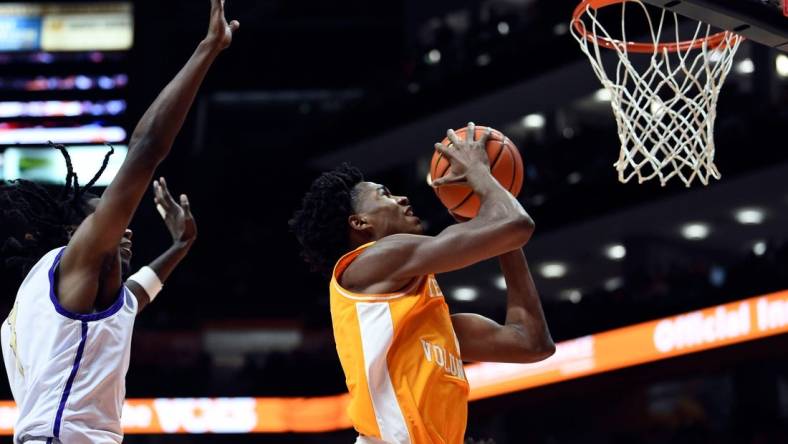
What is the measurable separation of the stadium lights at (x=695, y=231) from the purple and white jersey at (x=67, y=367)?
8.08m

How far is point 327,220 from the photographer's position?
3521 mm

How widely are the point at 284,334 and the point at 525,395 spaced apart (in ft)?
10.7

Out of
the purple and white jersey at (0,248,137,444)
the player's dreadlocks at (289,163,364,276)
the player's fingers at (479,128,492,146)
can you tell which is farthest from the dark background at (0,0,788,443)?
the purple and white jersey at (0,248,137,444)

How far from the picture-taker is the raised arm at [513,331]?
3.61 metres

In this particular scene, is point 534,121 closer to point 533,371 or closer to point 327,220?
point 533,371

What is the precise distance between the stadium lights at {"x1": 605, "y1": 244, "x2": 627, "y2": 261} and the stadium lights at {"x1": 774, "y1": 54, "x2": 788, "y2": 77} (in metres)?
2.13

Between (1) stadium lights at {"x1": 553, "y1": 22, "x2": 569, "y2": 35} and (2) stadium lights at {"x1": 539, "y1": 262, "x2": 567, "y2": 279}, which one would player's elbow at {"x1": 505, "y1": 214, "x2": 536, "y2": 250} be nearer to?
(2) stadium lights at {"x1": 539, "y1": 262, "x2": 567, "y2": 279}

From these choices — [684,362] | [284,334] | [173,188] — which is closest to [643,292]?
[684,362]

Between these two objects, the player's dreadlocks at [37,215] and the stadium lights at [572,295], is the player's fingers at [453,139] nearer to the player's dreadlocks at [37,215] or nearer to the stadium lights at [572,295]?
the player's dreadlocks at [37,215]

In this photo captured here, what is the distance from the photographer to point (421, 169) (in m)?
13.2

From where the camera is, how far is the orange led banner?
795 centimetres

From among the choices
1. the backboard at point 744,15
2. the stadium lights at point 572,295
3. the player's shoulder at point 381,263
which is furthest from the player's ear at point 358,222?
the stadium lights at point 572,295

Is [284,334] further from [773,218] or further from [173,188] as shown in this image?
[773,218]

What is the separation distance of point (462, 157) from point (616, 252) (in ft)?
26.0
